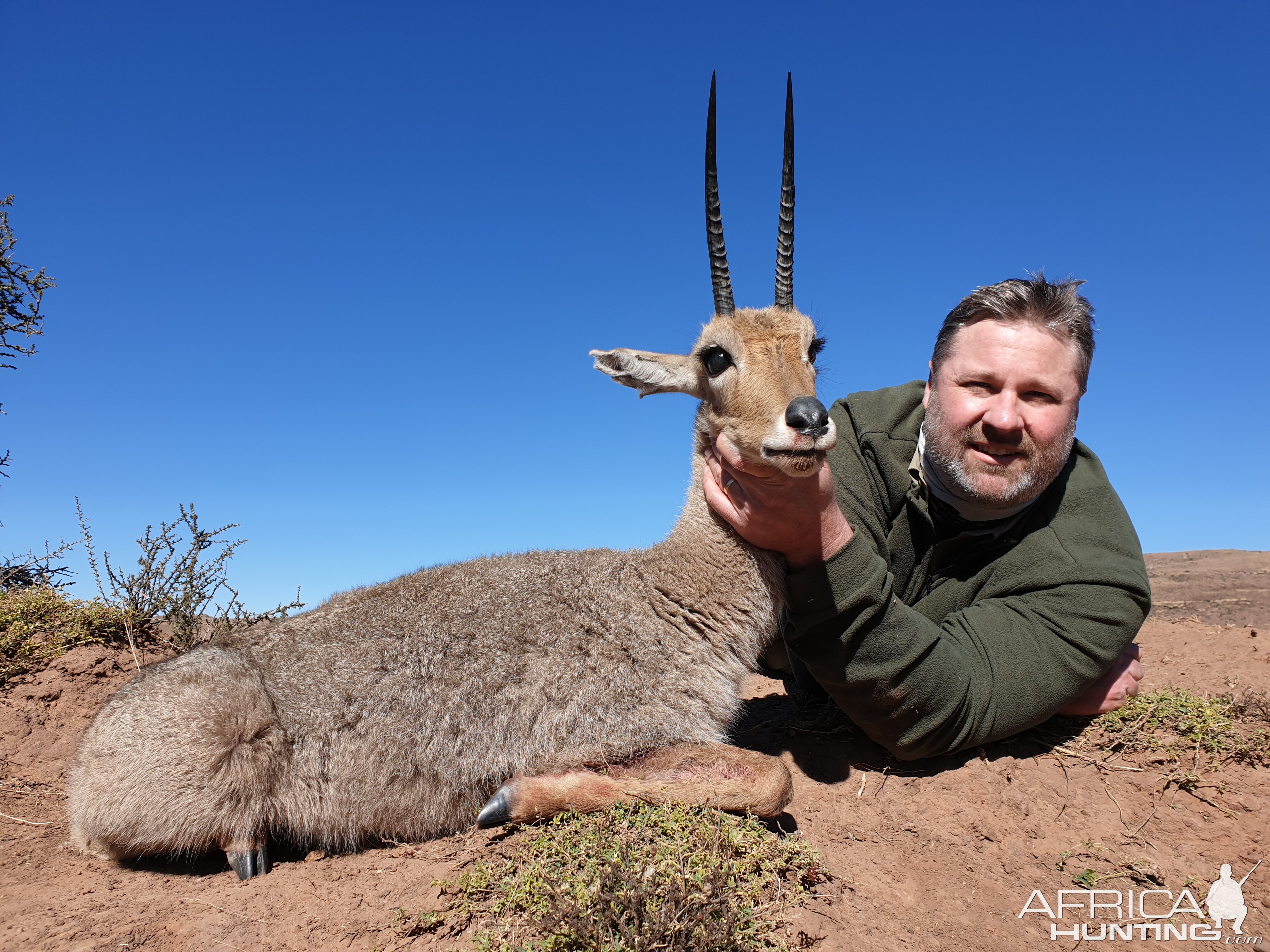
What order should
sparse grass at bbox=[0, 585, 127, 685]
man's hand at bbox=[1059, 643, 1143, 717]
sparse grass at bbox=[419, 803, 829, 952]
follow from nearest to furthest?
sparse grass at bbox=[419, 803, 829, 952], man's hand at bbox=[1059, 643, 1143, 717], sparse grass at bbox=[0, 585, 127, 685]

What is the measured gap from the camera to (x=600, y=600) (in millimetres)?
5438

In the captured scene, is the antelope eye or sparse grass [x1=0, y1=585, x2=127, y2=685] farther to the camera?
sparse grass [x1=0, y1=585, x2=127, y2=685]

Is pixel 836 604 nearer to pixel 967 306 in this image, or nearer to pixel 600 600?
pixel 600 600

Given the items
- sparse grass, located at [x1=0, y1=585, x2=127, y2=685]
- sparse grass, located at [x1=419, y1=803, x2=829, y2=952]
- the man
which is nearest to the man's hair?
the man

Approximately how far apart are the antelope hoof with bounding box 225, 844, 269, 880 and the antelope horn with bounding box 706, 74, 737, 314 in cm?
507

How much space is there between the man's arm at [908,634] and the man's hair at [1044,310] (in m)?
1.81

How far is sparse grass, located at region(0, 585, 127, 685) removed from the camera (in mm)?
7730

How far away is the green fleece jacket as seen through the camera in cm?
485

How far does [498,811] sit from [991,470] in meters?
4.33

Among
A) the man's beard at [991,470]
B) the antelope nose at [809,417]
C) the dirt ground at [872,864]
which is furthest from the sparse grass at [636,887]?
the man's beard at [991,470]

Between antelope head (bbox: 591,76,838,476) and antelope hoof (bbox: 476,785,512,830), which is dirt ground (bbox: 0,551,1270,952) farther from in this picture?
antelope head (bbox: 591,76,838,476)

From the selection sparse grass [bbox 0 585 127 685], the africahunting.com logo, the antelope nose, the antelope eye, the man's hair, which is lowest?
the africahunting.com logo

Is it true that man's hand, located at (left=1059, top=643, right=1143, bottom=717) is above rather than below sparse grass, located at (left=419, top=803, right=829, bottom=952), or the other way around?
above

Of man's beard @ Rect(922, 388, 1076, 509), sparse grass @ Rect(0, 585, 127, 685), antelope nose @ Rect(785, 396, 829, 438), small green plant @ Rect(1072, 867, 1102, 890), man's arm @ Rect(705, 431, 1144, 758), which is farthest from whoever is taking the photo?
sparse grass @ Rect(0, 585, 127, 685)
